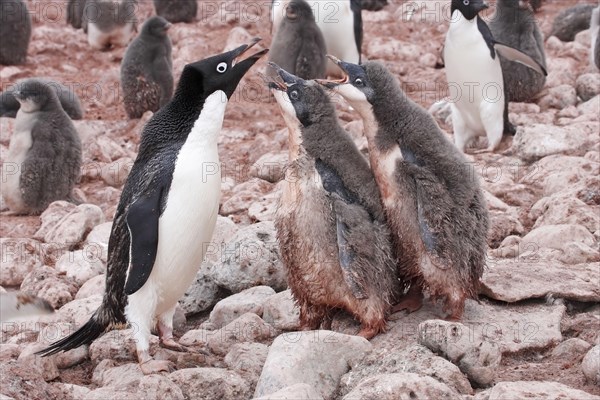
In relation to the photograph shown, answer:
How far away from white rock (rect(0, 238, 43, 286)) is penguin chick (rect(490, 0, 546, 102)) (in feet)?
13.7

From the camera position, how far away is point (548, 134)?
22.8 ft

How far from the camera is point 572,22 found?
10953 millimetres

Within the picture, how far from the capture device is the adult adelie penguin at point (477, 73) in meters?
7.55

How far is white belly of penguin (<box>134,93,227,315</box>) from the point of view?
4.10 meters

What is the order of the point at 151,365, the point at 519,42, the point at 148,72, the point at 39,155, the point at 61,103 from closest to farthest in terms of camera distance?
the point at 151,365 < the point at 39,155 < the point at 519,42 < the point at 61,103 < the point at 148,72

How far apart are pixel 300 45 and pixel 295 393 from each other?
5.98 metres

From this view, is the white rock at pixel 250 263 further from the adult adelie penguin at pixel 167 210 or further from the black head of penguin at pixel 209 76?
the black head of penguin at pixel 209 76

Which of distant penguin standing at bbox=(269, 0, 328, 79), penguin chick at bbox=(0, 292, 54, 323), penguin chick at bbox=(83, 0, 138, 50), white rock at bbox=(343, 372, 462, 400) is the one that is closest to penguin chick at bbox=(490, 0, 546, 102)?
distant penguin standing at bbox=(269, 0, 328, 79)

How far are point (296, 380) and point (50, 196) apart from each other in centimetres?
403

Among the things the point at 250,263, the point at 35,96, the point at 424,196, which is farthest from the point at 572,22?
the point at 424,196

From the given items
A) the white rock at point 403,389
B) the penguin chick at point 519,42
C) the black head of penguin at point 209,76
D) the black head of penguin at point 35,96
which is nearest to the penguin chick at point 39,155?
the black head of penguin at point 35,96

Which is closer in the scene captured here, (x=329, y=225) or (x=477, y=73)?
(x=329, y=225)

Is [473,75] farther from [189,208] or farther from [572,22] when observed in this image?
[189,208]

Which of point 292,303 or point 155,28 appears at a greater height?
point 155,28
